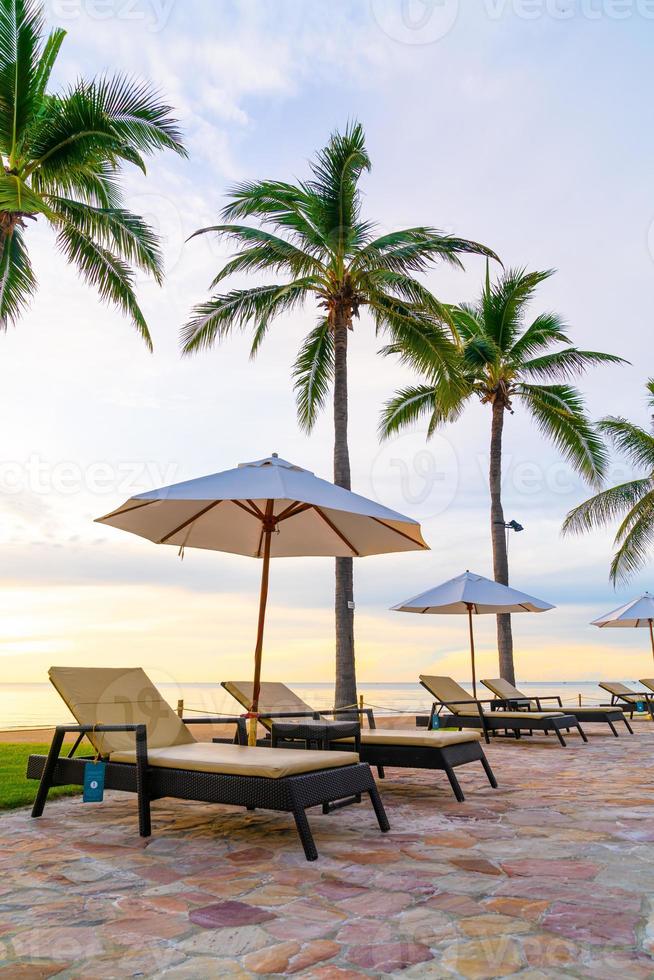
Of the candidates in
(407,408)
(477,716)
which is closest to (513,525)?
(407,408)

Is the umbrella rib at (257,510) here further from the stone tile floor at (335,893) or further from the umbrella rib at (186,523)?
the stone tile floor at (335,893)

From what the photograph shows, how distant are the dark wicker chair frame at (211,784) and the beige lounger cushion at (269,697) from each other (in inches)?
68.8

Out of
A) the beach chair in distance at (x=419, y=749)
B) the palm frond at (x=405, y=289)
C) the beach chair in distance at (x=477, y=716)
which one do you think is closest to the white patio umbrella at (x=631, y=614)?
the beach chair in distance at (x=477, y=716)

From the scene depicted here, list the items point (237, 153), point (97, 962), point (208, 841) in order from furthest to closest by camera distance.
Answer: point (237, 153)
point (208, 841)
point (97, 962)

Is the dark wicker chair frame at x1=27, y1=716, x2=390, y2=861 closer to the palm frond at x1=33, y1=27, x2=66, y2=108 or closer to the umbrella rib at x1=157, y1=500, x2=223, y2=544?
the umbrella rib at x1=157, y1=500, x2=223, y2=544

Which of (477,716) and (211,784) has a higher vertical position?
(211,784)

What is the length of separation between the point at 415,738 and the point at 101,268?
966 centimetres

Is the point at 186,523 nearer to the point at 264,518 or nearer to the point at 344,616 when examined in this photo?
the point at 264,518

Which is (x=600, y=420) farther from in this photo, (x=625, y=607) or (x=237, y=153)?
(x=237, y=153)

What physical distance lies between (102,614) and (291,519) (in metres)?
4.98

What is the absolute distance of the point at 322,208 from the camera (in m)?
12.2

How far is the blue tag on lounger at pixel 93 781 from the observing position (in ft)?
12.9

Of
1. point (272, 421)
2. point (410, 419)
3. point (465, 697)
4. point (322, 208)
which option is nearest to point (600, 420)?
point (410, 419)

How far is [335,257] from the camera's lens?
40.5ft
